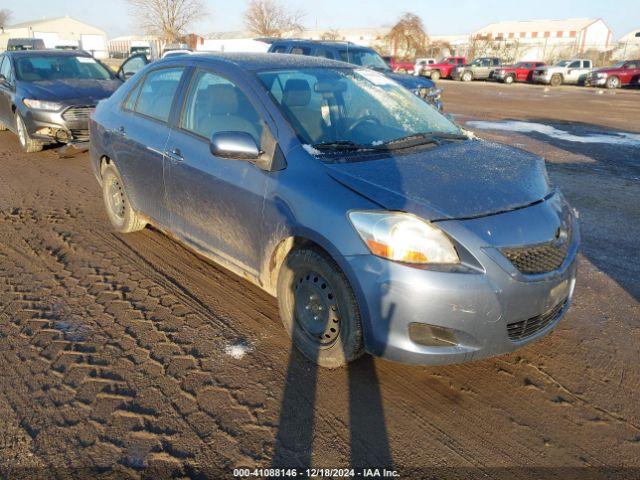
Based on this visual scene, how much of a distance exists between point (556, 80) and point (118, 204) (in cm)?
3271

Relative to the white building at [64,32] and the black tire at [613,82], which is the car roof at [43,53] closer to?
the black tire at [613,82]

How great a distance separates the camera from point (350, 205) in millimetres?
2758

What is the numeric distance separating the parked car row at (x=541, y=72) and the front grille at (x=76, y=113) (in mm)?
29109

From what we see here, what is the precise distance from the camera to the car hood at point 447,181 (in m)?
2.72

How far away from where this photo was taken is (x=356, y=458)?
2.45 meters

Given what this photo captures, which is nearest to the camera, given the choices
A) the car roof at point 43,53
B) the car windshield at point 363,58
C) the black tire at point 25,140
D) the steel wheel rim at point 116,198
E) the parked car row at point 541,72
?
the steel wheel rim at point 116,198

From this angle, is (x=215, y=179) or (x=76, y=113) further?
(x=76, y=113)

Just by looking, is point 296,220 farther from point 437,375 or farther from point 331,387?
point 437,375

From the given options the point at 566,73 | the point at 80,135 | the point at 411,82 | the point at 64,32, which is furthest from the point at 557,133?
the point at 64,32

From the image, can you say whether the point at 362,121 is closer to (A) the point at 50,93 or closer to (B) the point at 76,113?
(B) the point at 76,113

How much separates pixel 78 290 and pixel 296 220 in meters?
2.11

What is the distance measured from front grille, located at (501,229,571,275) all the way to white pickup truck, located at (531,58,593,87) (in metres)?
32.6

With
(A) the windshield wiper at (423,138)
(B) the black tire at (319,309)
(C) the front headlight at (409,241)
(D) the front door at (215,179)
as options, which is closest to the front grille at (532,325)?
(C) the front headlight at (409,241)

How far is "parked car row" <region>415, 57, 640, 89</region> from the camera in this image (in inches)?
1124
